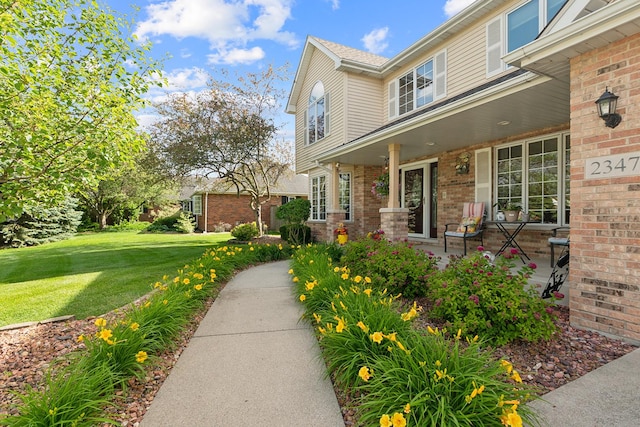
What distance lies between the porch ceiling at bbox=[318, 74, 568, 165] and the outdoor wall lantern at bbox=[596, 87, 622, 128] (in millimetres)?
1073

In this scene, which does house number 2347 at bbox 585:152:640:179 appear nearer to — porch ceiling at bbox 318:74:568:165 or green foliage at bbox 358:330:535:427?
porch ceiling at bbox 318:74:568:165

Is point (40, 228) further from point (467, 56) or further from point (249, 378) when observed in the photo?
point (467, 56)

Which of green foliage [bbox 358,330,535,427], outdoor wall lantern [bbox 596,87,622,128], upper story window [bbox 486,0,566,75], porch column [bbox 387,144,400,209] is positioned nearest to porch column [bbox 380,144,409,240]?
porch column [bbox 387,144,400,209]

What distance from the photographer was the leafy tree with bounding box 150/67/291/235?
1156 centimetres

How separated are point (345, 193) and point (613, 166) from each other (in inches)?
327

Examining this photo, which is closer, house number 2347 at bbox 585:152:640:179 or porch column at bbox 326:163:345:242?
house number 2347 at bbox 585:152:640:179

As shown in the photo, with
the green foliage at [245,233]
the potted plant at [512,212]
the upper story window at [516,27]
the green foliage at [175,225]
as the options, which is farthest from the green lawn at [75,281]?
the green foliage at [175,225]

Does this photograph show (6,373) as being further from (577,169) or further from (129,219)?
(129,219)

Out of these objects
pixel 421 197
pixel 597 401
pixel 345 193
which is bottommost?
pixel 597 401

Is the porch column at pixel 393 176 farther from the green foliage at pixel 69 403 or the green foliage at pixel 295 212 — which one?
the green foliage at pixel 69 403

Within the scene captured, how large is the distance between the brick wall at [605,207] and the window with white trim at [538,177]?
299cm

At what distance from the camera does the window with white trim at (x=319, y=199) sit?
11820mm

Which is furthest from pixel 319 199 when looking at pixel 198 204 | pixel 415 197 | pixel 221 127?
pixel 198 204

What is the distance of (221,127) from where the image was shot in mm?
11781
